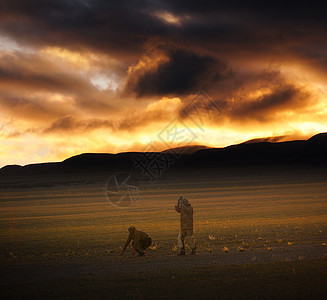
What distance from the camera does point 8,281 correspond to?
1177 cm

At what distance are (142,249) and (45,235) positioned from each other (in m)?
12.0

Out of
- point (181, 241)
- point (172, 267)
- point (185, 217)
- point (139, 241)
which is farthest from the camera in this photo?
point (139, 241)

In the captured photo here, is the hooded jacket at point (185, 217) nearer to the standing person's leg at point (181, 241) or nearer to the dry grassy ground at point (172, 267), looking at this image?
the standing person's leg at point (181, 241)

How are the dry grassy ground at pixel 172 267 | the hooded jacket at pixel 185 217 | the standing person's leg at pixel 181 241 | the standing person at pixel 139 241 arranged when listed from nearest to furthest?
the dry grassy ground at pixel 172 267
the hooded jacket at pixel 185 217
the standing person's leg at pixel 181 241
the standing person at pixel 139 241

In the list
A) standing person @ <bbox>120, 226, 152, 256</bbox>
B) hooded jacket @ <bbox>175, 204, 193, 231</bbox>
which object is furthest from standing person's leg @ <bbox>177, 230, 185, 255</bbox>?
standing person @ <bbox>120, 226, 152, 256</bbox>

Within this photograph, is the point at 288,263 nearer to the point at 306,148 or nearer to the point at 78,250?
the point at 78,250

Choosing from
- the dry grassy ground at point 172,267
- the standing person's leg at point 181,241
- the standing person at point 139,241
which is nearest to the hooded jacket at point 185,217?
the standing person's leg at point 181,241

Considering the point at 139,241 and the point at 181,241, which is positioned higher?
the point at 139,241

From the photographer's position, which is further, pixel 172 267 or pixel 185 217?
pixel 185 217

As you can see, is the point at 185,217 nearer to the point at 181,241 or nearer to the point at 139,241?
the point at 181,241

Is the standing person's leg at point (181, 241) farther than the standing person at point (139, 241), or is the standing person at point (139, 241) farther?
the standing person at point (139, 241)

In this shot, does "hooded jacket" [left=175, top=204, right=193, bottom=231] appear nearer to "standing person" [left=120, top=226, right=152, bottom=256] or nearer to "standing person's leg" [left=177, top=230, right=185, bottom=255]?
"standing person's leg" [left=177, top=230, right=185, bottom=255]

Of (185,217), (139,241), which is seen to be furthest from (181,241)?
(139,241)

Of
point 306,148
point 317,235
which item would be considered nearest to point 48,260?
point 317,235
